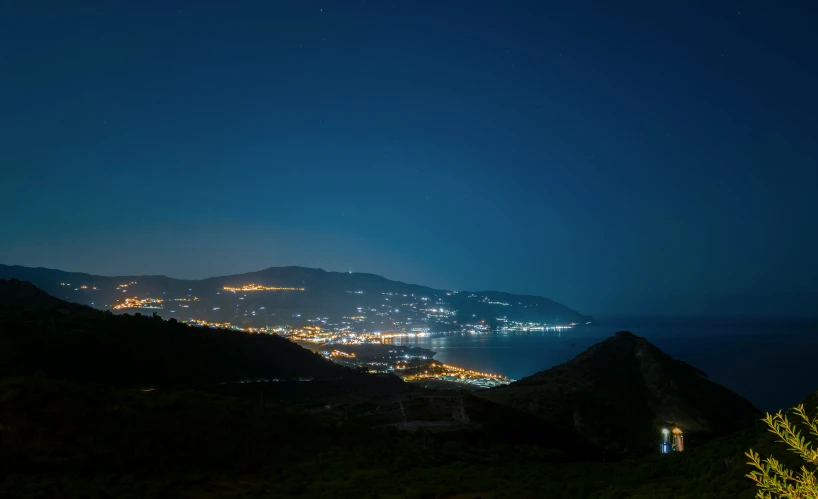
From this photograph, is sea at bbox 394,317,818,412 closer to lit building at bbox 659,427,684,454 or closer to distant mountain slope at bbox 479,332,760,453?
distant mountain slope at bbox 479,332,760,453

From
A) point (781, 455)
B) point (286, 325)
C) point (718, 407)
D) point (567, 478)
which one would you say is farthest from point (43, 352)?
point (286, 325)

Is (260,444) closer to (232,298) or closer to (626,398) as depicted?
(626,398)

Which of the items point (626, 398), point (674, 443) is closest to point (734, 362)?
point (626, 398)

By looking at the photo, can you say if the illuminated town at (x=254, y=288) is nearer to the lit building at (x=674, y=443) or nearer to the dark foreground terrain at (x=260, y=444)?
the dark foreground terrain at (x=260, y=444)

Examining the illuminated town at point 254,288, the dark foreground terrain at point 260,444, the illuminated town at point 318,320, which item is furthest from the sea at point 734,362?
the illuminated town at point 254,288

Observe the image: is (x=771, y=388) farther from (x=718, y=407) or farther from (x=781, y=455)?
(x=781, y=455)
